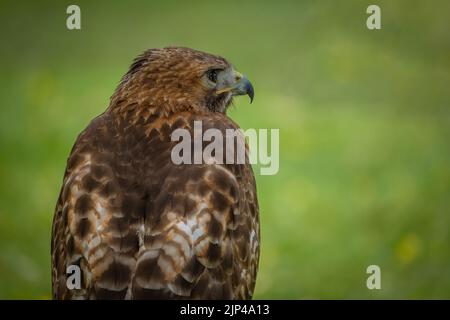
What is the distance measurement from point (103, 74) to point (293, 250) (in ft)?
17.1

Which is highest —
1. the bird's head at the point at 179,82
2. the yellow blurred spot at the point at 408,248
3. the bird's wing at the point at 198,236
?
the bird's head at the point at 179,82

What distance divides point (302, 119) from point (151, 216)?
7235 mm

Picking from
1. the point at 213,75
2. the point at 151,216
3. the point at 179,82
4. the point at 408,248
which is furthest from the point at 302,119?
the point at 151,216

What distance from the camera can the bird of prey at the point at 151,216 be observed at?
A: 529 centimetres

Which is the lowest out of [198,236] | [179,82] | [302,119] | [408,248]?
[408,248]

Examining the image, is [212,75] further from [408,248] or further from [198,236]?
[408,248]

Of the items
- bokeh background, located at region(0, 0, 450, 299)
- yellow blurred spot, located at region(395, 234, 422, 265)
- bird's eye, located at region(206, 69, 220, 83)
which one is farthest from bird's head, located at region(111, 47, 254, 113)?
yellow blurred spot, located at region(395, 234, 422, 265)

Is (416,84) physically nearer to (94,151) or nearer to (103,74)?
(103,74)

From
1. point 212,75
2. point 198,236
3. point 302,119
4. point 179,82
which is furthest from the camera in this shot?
point 302,119

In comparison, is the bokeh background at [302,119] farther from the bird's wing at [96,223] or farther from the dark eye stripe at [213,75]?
the bird's wing at [96,223]

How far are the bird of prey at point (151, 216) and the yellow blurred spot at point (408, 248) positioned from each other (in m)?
3.74

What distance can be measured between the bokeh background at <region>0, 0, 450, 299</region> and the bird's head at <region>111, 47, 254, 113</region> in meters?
2.56

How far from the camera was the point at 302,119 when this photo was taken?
12.5m

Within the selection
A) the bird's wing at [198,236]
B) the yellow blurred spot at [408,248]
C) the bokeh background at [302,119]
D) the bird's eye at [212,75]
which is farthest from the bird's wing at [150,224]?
the yellow blurred spot at [408,248]
